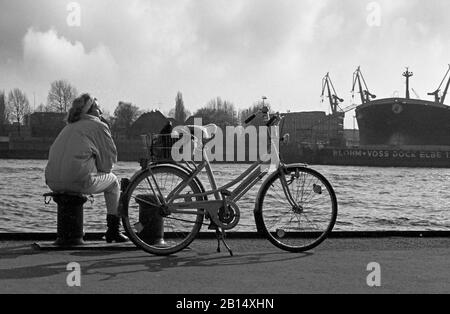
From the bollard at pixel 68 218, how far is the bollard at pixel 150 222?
1.63ft

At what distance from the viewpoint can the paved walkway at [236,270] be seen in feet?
11.9

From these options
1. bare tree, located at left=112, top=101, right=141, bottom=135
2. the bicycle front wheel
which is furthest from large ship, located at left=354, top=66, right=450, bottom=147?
the bicycle front wheel

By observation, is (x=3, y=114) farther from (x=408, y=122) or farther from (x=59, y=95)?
(x=408, y=122)

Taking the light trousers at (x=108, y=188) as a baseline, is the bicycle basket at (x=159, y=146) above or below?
above

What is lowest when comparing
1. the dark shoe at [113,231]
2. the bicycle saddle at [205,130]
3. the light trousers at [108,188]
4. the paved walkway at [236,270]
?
the paved walkway at [236,270]

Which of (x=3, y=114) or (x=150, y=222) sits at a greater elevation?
(x=3, y=114)

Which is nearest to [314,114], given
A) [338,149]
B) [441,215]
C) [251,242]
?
[338,149]

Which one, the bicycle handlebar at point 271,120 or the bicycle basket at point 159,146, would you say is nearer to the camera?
the bicycle basket at point 159,146

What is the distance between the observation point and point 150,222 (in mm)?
5039

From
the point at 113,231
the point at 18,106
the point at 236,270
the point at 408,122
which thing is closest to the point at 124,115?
the point at 18,106

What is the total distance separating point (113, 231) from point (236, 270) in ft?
4.83

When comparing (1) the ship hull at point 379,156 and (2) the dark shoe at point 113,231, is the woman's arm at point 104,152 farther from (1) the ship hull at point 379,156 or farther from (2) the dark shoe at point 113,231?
(1) the ship hull at point 379,156

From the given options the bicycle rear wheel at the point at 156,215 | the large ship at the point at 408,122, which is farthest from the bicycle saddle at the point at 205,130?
the large ship at the point at 408,122

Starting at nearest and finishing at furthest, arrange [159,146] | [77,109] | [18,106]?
[159,146] → [77,109] → [18,106]
